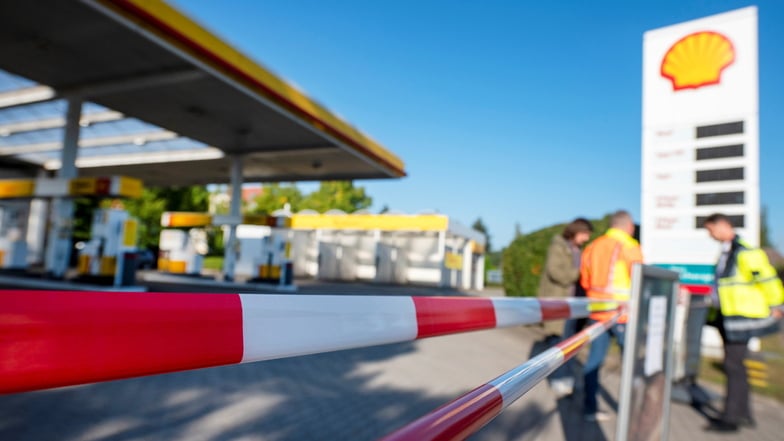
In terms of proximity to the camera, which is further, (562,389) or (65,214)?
(65,214)

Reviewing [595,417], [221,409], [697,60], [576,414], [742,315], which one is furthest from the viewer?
[697,60]

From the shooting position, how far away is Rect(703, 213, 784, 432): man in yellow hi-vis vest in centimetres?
417

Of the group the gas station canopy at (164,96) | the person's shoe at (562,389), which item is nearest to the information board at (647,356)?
the person's shoe at (562,389)

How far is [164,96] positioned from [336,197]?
3029cm

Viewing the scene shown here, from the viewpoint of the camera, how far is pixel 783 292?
4.36 m

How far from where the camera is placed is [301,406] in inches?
139

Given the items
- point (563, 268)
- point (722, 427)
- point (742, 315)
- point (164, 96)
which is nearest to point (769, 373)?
point (742, 315)

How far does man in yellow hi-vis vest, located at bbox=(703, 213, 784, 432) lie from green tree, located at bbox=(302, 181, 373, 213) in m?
38.7

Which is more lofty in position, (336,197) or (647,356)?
(336,197)

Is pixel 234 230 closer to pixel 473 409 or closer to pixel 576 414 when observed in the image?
pixel 576 414

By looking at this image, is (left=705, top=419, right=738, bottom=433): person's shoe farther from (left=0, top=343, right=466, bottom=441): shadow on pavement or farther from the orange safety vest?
(left=0, top=343, right=466, bottom=441): shadow on pavement

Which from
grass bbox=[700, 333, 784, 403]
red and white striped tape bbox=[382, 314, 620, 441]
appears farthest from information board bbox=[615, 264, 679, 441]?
grass bbox=[700, 333, 784, 403]

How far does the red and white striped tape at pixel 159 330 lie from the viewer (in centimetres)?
41

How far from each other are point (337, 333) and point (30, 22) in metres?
11.2
